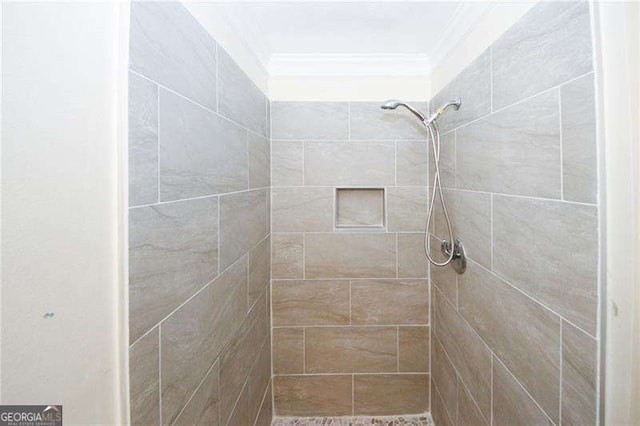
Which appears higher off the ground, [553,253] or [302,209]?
[302,209]

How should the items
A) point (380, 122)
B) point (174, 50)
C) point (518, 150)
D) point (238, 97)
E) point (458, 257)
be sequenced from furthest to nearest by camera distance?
point (380, 122), point (458, 257), point (238, 97), point (518, 150), point (174, 50)

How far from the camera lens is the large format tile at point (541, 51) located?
651 millimetres

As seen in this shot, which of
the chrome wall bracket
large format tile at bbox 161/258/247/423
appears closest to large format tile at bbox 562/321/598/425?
the chrome wall bracket

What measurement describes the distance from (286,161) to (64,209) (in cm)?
128

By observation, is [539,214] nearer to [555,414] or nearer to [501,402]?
[555,414]

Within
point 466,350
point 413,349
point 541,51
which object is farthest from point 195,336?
point 413,349

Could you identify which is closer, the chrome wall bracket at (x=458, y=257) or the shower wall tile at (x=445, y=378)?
the chrome wall bracket at (x=458, y=257)

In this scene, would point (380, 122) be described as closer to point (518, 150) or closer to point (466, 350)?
point (518, 150)

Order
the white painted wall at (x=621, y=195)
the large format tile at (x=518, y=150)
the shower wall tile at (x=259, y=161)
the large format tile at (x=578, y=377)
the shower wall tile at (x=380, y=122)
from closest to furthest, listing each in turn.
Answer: the white painted wall at (x=621, y=195)
the large format tile at (x=578, y=377)
the large format tile at (x=518, y=150)
the shower wall tile at (x=259, y=161)
the shower wall tile at (x=380, y=122)

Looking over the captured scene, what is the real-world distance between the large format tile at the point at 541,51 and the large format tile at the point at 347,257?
3.21 ft

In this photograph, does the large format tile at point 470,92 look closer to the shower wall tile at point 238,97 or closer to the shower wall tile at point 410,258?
the shower wall tile at point 410,258

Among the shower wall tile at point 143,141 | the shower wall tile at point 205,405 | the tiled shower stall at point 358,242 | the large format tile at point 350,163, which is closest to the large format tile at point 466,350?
the tiled shower stall at point 358,242

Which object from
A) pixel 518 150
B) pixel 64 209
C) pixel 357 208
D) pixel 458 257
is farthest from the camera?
pixel 357 208

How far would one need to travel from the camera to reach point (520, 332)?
2.90ft
